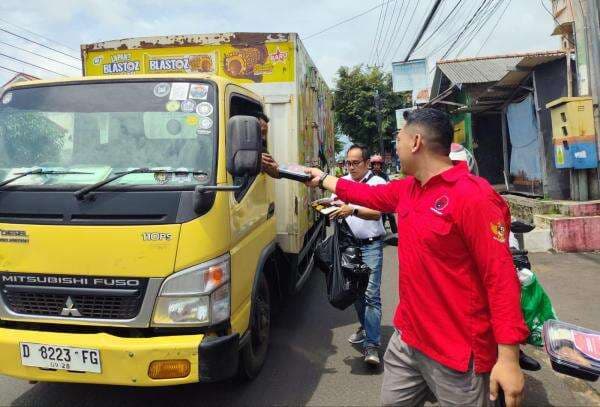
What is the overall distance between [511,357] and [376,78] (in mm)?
31186

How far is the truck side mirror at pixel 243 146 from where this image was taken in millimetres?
2861

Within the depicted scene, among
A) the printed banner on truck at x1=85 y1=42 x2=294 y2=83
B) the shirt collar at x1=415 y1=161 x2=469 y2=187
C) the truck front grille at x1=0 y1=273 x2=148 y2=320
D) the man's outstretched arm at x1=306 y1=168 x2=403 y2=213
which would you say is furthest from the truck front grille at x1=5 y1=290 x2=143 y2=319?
the printed banner on truck at x1=85 y1=42 x2=294 y2=83

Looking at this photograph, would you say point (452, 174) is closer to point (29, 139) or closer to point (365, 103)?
point (29, 139)

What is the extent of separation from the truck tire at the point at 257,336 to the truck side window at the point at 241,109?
661 mm

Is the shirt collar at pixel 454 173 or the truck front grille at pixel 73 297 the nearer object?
the shirt collar at pixel 454 173

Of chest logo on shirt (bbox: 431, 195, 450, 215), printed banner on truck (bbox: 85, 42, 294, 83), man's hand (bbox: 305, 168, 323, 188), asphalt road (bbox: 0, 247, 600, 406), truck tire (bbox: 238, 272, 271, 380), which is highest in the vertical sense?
printed banner on truck (bbox: 85, 42, 294, 83)

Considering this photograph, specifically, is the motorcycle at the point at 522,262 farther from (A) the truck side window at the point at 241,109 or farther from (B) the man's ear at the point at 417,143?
(A) the truck side window at the point at 241,109

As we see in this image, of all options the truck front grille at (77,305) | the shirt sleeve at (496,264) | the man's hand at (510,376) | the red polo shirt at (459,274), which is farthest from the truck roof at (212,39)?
the man's hand at (510,376)

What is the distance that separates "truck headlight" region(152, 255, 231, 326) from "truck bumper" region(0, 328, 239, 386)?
10 cm

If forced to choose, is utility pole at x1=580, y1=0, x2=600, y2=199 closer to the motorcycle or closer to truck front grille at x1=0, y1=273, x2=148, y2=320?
the motorcycle

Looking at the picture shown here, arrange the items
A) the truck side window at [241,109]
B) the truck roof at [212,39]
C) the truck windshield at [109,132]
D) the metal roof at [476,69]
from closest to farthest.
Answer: the truck windshield at [109,132]
the truck side window at [241,109]
the truck roof at [212,39]
the metal roof at [476,69]

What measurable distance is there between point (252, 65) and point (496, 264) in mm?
3249

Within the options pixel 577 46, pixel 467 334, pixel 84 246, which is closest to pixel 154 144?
pixel 84 246

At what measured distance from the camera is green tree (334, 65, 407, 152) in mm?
31156
